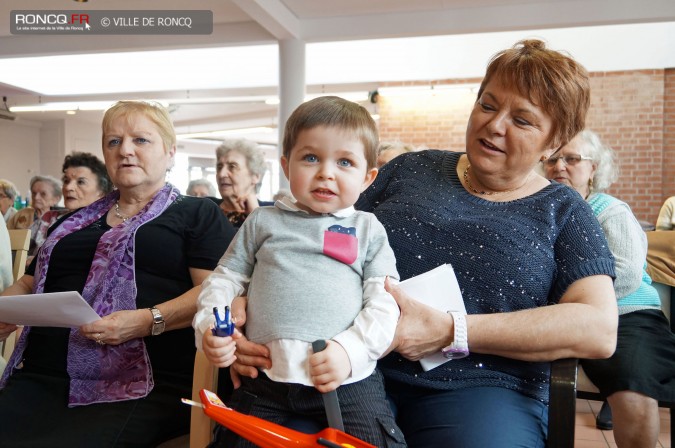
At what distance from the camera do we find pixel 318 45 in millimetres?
9148

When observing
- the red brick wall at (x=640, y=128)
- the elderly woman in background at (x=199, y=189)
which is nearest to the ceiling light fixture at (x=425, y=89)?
the red brick wall at (x=640, y=128)

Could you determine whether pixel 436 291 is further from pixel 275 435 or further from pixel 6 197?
pixel 6 197

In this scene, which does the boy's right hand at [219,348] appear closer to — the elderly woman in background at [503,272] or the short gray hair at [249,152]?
the elderly woman in background at [503,272]

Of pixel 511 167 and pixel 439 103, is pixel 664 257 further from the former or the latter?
pixel 439 103

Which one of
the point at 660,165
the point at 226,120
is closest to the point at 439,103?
the point at 660,165

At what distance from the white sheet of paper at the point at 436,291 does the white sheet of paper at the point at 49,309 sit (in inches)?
32.1

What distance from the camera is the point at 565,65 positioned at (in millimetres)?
1476

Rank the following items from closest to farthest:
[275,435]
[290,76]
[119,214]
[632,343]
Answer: [275,435]
[119,214]
[632,343]
[290,76]

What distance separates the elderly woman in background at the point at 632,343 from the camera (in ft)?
7.10

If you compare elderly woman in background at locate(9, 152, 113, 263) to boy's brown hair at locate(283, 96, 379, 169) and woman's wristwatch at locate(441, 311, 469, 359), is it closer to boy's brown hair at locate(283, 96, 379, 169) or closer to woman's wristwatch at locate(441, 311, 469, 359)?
boy's brown hair at locate(283, 96, 379, 169)

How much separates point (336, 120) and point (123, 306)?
89 centimetres

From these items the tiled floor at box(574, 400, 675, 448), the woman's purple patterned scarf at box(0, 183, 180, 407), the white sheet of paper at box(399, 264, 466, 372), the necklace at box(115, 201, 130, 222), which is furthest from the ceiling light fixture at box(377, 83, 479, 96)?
the white sheet of paper at box(399, 264, 466, 372)

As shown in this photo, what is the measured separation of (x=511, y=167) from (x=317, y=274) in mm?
628

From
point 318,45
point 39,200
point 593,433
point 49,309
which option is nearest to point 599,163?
point 593,433
